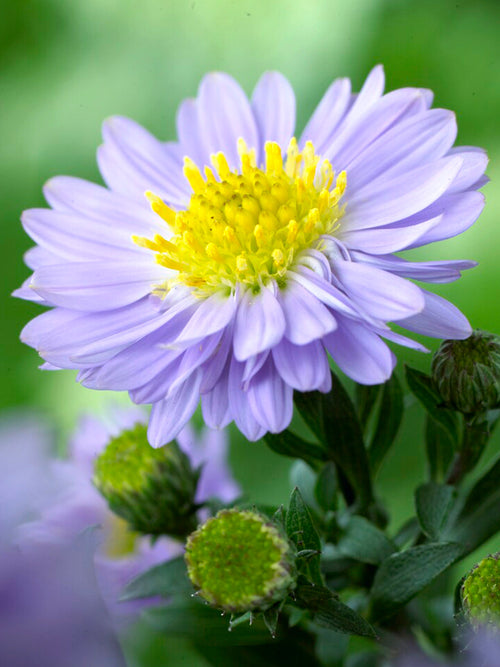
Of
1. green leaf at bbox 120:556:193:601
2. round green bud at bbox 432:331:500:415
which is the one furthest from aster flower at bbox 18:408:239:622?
round green bud at bbox 432:331:500:415

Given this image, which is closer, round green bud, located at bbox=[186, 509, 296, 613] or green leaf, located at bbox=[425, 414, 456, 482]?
round green bud, located at bbox=[186, 509, 296, 613]

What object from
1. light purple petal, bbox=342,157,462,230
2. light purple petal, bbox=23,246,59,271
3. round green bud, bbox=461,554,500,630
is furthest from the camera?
light purple petal, bbox=23,246,59,271

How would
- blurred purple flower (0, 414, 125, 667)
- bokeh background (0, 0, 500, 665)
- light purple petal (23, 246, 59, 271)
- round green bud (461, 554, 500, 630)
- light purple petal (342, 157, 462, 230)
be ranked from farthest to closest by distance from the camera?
bokeh background (0, 0, 500, 665) < light purple petal (23, 246, 59, 271) < light purple petal (342, 157, 462, 230) < round green bud (461, 554, 500, 630) < blurred purple flower (0, 414, 125, 667)

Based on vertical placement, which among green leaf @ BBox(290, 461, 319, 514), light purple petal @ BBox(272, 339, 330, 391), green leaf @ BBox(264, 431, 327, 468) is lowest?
green leaf @ BBox(290, 461, 319, 514)

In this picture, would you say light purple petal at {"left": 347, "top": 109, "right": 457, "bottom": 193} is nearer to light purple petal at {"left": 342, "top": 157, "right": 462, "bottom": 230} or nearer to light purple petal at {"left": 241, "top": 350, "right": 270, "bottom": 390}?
light purple petal at {"left": 342, "top": 157, "right": 462, "bottom": 230}

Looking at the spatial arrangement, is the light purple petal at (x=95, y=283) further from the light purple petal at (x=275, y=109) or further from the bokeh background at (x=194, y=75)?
the bokeh background at (x=194, y=75)

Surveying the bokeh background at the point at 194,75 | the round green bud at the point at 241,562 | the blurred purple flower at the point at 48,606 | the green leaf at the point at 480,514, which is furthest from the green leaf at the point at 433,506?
the bokeh background at the point at 194,75

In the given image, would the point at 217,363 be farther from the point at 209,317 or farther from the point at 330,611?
the point at 330,611

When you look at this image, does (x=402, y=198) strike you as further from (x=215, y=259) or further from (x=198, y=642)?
(x=198, y=642)
